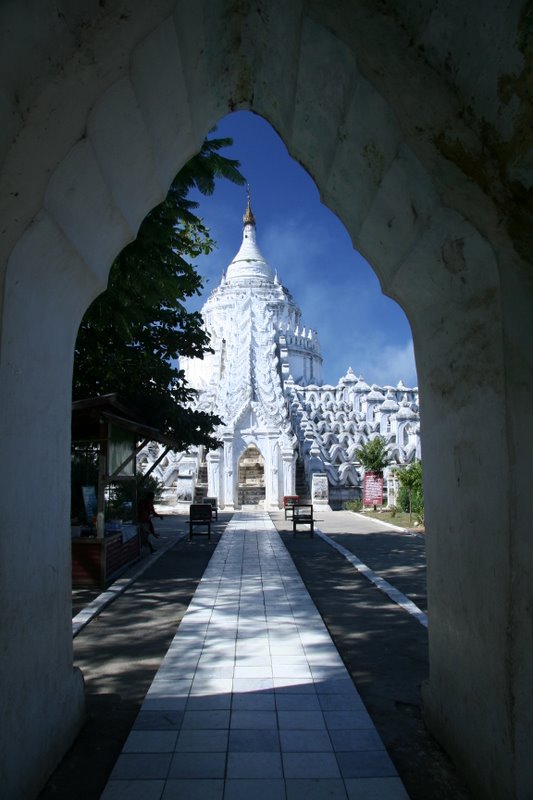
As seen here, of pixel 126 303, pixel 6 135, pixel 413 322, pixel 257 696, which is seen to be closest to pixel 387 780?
pixel 257 696

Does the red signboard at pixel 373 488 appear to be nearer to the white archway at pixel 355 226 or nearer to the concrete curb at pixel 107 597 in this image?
the concrete curb at pixel 107 597

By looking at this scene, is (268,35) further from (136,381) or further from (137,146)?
(136,381)

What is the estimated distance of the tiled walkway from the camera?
3322mm

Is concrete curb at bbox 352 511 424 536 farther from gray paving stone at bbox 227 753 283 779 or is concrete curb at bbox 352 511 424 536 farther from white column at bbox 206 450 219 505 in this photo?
gray paving stone at bbox 227 753 283 779

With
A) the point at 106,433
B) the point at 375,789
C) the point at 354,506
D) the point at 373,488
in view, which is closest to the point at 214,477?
the point at 354,506

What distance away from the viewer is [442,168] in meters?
3.00

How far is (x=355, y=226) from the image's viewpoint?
4004mm

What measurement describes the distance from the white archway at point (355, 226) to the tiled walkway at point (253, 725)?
52 cm

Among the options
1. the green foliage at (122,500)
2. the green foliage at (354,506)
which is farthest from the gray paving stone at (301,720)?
the green foliage at (354,506)

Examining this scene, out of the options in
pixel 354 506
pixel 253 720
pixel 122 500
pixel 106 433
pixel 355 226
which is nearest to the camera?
pixel 355 226

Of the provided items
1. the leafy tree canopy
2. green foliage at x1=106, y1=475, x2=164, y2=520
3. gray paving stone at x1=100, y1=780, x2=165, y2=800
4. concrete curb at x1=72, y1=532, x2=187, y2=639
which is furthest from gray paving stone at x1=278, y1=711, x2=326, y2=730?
green foliage at x1=106, y1=475, x2=164, y2=520

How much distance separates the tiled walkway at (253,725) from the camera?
3.32m

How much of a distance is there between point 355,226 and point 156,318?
8.79 metres

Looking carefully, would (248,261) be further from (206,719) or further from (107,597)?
(206,719)
